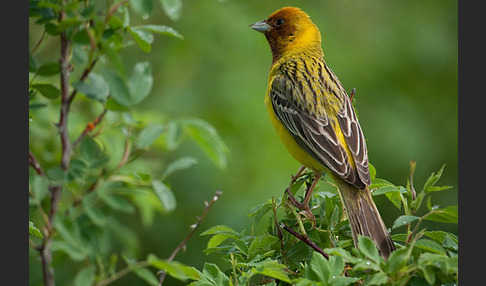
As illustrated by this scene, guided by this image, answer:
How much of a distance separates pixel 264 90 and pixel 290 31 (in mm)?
1126

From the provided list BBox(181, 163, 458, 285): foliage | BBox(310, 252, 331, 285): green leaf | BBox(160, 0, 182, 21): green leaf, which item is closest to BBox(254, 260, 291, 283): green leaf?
BBox(181, 163, 458, 285): foliage

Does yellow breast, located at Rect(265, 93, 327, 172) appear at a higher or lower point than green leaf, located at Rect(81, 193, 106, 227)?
lower

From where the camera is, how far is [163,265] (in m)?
1.86

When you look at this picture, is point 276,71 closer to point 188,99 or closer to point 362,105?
point 188,99

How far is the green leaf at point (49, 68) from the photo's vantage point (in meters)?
1.97

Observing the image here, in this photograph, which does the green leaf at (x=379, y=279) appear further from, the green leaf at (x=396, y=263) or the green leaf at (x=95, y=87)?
the green leaf at (x=95, y=87)

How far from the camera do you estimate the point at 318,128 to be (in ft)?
13.9

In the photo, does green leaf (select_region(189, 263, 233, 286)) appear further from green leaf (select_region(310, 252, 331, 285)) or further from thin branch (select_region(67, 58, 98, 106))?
thin branch (select_region(67, 58, 98, 106))

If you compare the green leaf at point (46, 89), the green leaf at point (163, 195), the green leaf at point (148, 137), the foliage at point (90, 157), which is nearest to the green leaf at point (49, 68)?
the foliage at point (90, 157)

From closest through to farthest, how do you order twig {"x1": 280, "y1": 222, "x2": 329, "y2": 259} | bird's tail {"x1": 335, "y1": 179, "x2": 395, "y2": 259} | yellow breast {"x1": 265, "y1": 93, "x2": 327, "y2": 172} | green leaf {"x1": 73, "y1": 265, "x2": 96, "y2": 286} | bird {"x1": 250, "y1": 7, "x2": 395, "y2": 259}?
1. green leaf {"x1": 73, "y1": 265, "x2": 96, "y2": 286}
2. twig {"x1": 280, "y1": 222, "x2": 329, "y2": 259}
3. bird's tail {"x1": 335, "y1": 179, "x2": 395, "y2": 259}
4. bird {"x1": 250, "y1": 7, "x2": 395, "y2": 259}
5. yellow breast {"x1": 265, "y1": 93, "x2": 327, "y2": 172}

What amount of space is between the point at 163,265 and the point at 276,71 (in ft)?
10.2

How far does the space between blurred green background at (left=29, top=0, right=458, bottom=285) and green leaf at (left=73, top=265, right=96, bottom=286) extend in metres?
2.48

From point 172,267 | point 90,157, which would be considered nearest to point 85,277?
point 172,267

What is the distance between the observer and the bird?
3670mm
